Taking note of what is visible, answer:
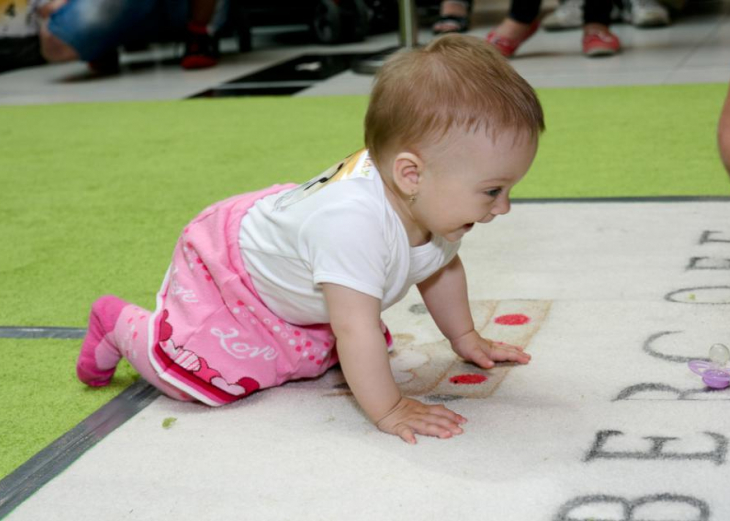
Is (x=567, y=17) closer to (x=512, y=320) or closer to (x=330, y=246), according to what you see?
(x=512, y=320)

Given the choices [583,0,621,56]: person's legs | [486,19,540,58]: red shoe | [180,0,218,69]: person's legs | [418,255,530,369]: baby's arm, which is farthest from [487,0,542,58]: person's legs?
[418,255,530,369]: baby's arm

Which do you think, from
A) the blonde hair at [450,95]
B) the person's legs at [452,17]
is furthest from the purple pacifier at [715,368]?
the person's legs at [452,17]

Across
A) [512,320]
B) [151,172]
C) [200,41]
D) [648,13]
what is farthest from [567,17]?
[512,320]

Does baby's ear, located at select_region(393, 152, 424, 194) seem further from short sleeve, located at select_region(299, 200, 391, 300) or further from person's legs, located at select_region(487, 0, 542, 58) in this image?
person's legs, located at select_region(487, 0, 542, 58)

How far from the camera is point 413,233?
2.96ft

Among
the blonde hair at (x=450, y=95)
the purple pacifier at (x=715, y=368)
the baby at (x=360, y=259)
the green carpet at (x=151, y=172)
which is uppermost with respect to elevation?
the blonde hair at (x=450, y=95)

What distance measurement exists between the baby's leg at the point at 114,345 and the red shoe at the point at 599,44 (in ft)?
7.09

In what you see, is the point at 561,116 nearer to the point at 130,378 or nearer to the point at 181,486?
the point at 130,378

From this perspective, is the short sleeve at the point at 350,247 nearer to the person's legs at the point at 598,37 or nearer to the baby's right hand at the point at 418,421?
the baby's right hand at the point at 418,421

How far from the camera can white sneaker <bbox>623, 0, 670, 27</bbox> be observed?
3490 mm

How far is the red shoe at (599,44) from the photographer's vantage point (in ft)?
9.48

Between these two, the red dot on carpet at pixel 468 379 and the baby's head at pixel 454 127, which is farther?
the red dot on carpet at pixel 468 379

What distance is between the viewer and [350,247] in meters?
0.84

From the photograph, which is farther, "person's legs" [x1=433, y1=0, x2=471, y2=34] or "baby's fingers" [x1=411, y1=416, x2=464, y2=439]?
"person's legs" [x1=433, y1=0, x2=471, y2=34]
